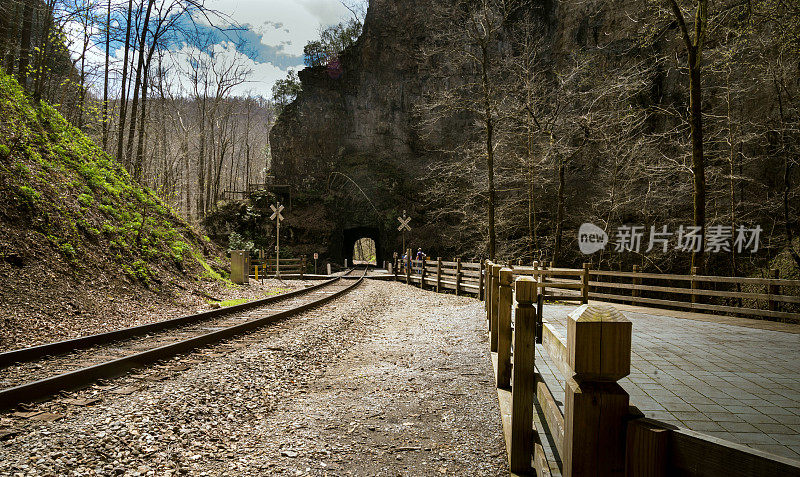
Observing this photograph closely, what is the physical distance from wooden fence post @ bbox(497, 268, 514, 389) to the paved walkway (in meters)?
0.50

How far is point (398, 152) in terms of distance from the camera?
4153 centimetres

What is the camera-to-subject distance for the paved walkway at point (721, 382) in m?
3.45

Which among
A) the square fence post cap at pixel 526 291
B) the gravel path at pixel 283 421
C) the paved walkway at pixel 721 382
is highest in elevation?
the square fence post cap at pixel 526 291

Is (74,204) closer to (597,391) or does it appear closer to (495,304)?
(495,304)

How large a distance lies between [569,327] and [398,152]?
1628 inches

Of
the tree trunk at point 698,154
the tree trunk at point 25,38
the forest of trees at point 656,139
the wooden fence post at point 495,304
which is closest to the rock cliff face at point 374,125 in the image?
the forest of trees at point 656,139

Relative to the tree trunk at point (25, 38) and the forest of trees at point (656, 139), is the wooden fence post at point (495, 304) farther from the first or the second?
the tree trunk at point (25, 38)

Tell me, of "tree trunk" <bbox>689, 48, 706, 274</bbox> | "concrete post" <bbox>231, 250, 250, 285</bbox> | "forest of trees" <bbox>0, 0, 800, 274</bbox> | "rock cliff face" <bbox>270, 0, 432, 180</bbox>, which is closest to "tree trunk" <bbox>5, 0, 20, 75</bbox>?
"forest of trees" <bbox>0, 0, 800, 274</bbox>

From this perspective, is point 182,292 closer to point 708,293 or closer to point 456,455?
point 456,455

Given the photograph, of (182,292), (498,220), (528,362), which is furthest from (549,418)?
(498,220)

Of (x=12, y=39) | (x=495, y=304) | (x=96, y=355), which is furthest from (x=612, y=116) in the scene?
(x=12, y=39)

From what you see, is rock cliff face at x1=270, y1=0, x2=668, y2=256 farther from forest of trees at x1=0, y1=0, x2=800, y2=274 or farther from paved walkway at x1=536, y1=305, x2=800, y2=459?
paved walkway at x1=536, y1=305, x2=800, y2=459

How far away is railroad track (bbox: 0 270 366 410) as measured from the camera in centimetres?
390

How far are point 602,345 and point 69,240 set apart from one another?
1082 centimetres
